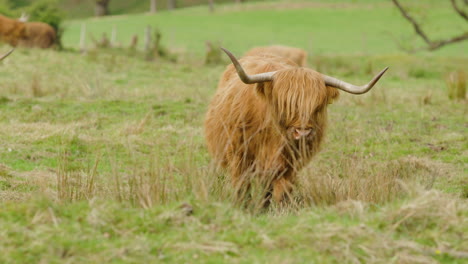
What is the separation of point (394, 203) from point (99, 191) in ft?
6.90

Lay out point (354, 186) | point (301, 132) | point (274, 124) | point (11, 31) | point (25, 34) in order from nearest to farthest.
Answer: point (301, 132) → point (354, 186) → point (274, 124) → point (11, 31) → point (25, 34)

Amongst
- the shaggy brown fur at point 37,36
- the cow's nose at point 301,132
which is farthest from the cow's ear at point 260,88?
the shaggy brown fur at point 37,36

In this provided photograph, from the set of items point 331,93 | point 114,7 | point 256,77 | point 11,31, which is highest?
point 256,77

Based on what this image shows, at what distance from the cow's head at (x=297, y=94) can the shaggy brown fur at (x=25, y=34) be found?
564 inches

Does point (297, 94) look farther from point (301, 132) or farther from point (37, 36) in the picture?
point (37, 36)

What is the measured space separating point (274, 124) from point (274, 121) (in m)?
0.02

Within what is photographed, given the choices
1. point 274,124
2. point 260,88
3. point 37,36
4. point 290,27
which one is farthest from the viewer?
point 290,27

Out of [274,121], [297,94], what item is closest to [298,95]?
[297,94]

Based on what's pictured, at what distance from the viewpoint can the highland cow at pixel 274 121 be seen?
195 inches

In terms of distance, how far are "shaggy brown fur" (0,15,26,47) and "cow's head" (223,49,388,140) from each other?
14335mm

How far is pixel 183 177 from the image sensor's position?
449 centimetres

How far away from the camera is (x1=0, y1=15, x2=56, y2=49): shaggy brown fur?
18031 mm

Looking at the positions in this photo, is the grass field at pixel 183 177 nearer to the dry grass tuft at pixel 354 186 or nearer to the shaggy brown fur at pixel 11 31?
the dry grass tuft at pixel 354 186

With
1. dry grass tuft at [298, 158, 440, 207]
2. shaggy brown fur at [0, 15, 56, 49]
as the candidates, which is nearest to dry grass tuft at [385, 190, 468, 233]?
dry grass tuft at [298, 158, 440, 207]
